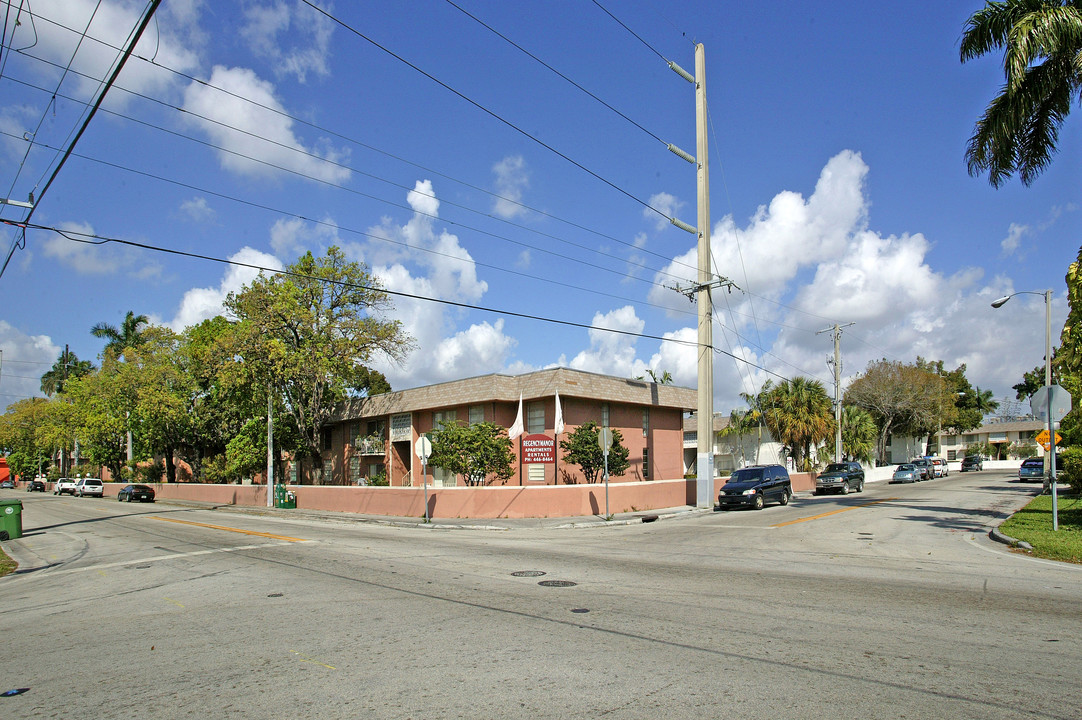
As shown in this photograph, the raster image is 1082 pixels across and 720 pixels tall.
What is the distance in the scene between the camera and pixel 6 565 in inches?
580

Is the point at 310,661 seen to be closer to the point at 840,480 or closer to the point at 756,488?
the point at 756,488

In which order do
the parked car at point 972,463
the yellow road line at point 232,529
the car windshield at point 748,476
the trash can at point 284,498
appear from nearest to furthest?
1. the yellow road line at point 232,529
2. the car windshield at point 748,476
3. the trash can at point 284,498
4. the parked car at point 972,463

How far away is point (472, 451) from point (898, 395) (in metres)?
48.9

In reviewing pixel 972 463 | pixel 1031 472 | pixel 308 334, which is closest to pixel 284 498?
pixel 308 334

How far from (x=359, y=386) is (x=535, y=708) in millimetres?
36872

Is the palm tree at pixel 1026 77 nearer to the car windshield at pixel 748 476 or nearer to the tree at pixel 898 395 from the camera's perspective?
the car windshield at pixel 748 476

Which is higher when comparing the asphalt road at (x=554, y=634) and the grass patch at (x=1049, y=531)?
the asphalt road at (x=554, y=634)

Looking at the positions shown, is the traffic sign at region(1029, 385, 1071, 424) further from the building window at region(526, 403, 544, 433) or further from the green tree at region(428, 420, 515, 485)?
→ the building window at region(526, 403, 544, 433)

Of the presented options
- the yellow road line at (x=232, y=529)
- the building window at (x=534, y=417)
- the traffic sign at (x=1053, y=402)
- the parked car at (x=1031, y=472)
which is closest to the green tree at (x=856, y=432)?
the parked car at (x=1031, y=472)

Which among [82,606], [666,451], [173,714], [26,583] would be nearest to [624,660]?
[173,714]

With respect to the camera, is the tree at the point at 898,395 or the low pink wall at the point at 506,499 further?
the tree at the point at 898,395

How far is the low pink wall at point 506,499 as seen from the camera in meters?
23.3

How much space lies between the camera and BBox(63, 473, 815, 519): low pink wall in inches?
919

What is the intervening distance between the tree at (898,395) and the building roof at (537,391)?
33511 millimetres
